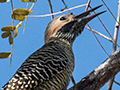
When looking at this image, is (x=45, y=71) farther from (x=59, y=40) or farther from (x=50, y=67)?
(x=59, y=40)

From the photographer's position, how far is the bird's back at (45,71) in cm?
321

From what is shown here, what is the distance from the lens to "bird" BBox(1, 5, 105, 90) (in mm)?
3223

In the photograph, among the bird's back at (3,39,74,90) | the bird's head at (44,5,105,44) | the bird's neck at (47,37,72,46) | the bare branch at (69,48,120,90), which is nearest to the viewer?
the bird's back at (3,39,74,90)

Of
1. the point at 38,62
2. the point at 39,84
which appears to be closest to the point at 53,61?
the point at 38,62

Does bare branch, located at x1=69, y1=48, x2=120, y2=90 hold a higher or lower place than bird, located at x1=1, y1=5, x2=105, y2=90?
lower

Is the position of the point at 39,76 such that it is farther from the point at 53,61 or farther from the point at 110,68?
the point at 110,68

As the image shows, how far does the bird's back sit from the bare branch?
258 millimetres

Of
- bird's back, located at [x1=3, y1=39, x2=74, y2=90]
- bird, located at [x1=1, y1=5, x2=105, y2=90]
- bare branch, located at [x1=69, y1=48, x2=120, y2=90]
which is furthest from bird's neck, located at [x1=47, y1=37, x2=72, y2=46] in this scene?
bare branch, located at [x1=69, y1=48, x2=120, y2=90]

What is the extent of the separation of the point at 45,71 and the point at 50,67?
0.39 ft

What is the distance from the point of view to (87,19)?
182 inches

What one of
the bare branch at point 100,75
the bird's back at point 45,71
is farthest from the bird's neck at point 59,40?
the bare branch at point 100,75

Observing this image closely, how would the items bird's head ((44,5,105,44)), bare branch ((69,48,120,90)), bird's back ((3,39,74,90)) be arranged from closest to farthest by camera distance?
bird's back ((3,39,74,90)) < bare branch ((69,48,120,90)) < bird's head ((44,5,105,44))

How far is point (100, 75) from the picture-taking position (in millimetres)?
3350

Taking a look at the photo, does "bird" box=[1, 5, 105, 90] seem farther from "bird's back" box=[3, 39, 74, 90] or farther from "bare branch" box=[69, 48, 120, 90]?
"bare branch" box=[69, 48, 120, 90]
